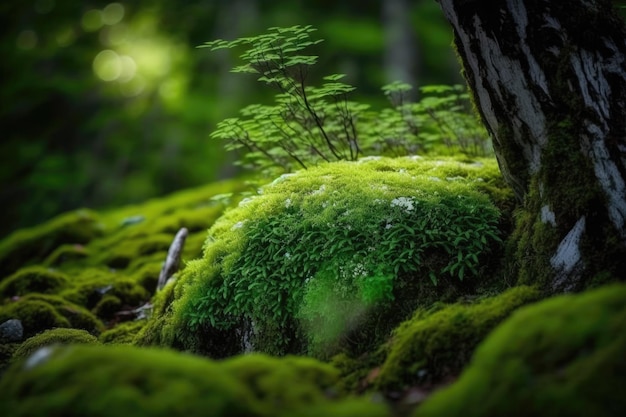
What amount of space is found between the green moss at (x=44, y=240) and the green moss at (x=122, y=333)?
4.10 meters

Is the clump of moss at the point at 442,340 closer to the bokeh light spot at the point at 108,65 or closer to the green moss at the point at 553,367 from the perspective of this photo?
the green moss at the point at 553,367

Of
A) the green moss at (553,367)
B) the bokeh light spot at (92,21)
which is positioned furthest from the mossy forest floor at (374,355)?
the bokeh light spot at (92,21)

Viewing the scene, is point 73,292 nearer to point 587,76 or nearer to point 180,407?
point 180,407

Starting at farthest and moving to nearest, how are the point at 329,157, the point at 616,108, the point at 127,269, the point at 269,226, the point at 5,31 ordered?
the point at 5,31, the point at 127,269, the point at 329,157, the point at 269,226, the point at 616,108

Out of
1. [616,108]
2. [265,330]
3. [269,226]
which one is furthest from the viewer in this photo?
[269,226]

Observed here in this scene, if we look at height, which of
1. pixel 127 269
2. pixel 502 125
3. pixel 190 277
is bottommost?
pixel 127 269

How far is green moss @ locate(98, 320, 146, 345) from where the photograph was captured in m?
5.54

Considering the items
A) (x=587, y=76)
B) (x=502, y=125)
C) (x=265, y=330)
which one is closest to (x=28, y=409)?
(x=265, y=330)

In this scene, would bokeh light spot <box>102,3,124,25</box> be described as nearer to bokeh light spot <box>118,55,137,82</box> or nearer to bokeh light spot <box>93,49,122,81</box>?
bokeh light spot <box>93,49,122,81</box>

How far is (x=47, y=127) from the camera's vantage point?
52.9 feet

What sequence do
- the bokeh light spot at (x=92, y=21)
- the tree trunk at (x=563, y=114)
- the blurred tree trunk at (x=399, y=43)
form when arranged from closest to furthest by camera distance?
the tree trunk at (x=563, y=114), the blurred tree trunk at (x=399, y=43), the bokeh light spot at (x=92, y=21)

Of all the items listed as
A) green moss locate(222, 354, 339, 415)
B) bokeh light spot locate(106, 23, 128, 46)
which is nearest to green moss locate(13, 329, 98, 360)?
green moss locate(222, 354, 339, 415)

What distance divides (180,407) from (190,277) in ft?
9.54

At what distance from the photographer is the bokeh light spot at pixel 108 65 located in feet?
56.6
